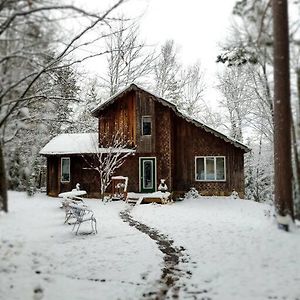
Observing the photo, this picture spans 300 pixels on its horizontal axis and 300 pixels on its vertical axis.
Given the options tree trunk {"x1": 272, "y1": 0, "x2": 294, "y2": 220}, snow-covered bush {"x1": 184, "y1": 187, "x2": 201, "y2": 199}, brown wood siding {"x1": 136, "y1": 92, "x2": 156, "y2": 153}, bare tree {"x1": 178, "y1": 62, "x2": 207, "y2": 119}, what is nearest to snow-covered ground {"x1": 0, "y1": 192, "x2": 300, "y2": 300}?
tree trunk {"x1": 272, "y1": 0, "x2": 294, "y2": 220}

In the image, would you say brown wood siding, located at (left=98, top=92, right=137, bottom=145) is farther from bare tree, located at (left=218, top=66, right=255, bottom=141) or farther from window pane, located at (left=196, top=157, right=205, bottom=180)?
bare tree, located at (left=218, top=66, right=255, bottom=141)

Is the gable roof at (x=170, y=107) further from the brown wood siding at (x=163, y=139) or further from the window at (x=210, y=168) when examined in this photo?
the window at (x=210, y=168)

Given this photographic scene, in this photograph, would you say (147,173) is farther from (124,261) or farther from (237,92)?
(124,261)

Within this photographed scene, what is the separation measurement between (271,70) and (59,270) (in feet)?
15.5

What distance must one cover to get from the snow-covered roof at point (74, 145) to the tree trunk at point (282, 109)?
10.7 metres

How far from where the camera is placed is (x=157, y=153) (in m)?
16.7

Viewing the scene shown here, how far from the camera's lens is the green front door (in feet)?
55.0

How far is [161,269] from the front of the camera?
17.6 ft

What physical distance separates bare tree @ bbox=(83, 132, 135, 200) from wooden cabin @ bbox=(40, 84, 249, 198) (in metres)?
0.25

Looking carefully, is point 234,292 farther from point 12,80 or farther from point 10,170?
point 12,80

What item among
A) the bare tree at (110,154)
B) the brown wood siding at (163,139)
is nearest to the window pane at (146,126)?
the brown wood siding at (163,139)

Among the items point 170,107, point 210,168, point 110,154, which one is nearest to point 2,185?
point 110,154

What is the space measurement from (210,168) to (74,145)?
6.80m

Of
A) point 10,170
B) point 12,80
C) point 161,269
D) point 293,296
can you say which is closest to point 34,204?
point 10,170
